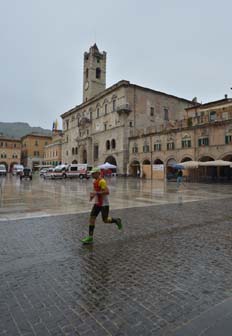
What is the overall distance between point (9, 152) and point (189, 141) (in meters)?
69.6

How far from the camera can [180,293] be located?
312 centimetres

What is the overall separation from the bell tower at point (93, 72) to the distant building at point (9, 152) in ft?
122

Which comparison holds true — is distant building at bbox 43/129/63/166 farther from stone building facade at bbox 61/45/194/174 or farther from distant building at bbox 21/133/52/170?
stone building facade at bbox 61/45/194/174

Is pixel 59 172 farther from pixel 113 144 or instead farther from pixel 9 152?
pixel 9 152

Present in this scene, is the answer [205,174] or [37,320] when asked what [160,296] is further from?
[205,174]

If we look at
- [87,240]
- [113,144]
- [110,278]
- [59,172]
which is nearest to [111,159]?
[113,144]

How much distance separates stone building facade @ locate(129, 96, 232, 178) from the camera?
31141 millimetres

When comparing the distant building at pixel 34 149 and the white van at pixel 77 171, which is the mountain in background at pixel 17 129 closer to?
the distant building at pixel 34 149

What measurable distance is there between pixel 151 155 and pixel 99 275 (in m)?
37.7

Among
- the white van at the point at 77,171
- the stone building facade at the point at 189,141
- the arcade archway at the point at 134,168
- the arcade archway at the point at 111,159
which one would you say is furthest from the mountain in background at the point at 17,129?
the stone building facade at the point at 189,141

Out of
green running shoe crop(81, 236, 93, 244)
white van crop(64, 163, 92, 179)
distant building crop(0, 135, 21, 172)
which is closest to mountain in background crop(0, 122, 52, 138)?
distant building crop(0, 135, 21, 172)

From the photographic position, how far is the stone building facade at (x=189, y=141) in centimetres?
3114

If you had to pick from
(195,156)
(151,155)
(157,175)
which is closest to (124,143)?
(151,155)

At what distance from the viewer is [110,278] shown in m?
3.55
